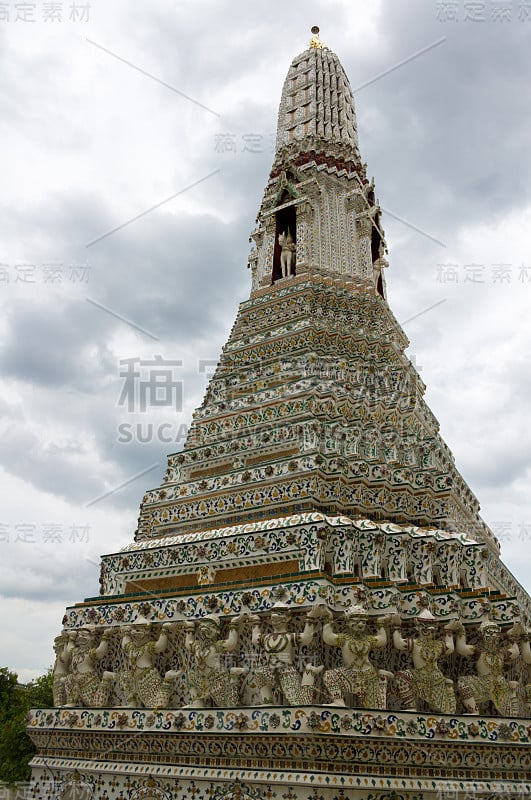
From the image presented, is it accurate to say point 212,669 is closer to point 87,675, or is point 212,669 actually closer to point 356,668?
point 356,668

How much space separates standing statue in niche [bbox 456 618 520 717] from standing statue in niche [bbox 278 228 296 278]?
12.7 m

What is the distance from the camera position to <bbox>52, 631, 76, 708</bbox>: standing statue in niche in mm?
11344

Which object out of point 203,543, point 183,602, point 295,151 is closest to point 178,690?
point 183,602

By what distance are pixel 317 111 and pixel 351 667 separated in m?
20.2

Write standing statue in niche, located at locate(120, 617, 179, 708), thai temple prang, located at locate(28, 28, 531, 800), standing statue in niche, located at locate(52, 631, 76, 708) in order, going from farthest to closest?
standing statue in niche, located at locate(52, 631, 76, 708)
standing statue in niche, located at locate(120, 617, 179, 708)
thai temple prang, located at locate(28, 28, 531, 800)

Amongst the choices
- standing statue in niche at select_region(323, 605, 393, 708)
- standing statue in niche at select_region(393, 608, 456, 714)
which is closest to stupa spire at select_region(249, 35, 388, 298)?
standing statue in niche at select_region(393, 608, 456, 714)

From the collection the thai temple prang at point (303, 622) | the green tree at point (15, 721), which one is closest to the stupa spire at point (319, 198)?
the thai temple prang at point (303, 622)

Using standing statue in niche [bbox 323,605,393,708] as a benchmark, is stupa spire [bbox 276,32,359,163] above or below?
above

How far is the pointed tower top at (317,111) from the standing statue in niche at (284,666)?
17.1m

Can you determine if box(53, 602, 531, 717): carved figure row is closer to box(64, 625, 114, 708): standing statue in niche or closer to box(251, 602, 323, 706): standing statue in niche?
box(251, 602, 323, 706): standing statue in niche

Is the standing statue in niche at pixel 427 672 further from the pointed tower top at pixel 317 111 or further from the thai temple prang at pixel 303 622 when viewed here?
the pointed tower top at pixel 317 111

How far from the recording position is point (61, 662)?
459 inches

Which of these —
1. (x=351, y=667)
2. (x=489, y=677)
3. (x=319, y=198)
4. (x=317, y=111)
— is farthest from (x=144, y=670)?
(x=317, y=111)

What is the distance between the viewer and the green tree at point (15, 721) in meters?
22.0
